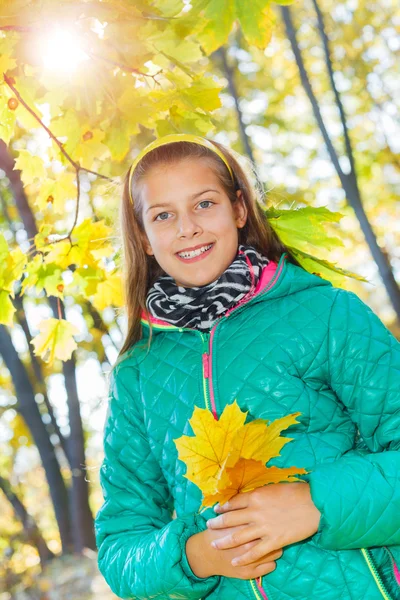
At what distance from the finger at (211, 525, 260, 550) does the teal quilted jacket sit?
6.2 inches

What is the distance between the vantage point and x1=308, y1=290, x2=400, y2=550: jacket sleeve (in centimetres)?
131

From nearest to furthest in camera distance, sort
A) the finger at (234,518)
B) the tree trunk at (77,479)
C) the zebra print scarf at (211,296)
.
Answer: the finger at (234,518)
the zebra print scarf at (211,296)
the tree trunk at (77,479)

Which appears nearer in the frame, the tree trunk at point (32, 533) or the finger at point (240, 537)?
the finger at point (240, 537)

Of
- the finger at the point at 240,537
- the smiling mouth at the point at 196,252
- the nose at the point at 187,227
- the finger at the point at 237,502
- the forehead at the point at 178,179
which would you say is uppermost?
the forehead at the point at 178,179

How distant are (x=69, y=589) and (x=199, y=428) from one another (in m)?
8.36

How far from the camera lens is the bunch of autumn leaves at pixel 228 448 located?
1.12 metres

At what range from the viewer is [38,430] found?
8.38m

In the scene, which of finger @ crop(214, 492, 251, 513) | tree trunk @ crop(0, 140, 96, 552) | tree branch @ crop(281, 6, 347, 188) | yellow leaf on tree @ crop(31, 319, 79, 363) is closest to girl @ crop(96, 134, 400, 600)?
finger @ crop(214, 492, 251, 513)

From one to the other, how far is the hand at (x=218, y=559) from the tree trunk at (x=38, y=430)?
708cm

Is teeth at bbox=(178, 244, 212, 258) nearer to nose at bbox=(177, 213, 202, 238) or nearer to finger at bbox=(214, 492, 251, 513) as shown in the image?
nose at bbox=(177, 213, 202, 238)

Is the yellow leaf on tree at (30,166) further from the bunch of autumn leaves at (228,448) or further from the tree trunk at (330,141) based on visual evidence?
the tree trunk at (330,141)

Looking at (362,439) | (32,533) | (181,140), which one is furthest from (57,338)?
(32,533)

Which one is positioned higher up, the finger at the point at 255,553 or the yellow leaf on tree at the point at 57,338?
the yellow leaf on tree at the point at 57,338

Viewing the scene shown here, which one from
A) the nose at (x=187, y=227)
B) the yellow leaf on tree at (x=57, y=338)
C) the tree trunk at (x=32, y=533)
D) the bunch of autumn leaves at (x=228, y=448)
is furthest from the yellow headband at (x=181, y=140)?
the tree trunk at (x=32, y=533)
